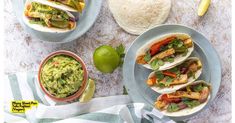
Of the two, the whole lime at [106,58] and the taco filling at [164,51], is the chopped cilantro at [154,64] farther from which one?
the whole lime at [106,58]

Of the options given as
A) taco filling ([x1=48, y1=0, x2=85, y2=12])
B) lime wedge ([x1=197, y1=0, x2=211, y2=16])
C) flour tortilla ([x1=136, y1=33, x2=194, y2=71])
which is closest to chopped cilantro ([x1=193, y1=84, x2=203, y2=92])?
flour tortilla ([x1=136, y1=33, x2=194, y2=71])

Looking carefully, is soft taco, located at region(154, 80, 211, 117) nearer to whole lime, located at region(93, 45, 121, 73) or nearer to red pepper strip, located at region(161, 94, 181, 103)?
red pepper strip, located at region(161, 94, 181, 103)

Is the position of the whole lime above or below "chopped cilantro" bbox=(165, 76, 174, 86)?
above

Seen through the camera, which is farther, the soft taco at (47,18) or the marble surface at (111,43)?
the marble surface at (111,43)

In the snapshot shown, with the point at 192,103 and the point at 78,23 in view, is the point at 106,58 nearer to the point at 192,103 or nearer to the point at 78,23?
the point at 78,23

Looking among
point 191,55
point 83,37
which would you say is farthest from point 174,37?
point 83,37

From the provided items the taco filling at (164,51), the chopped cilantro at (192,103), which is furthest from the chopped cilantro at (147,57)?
the chopped cilantro at (192,103)

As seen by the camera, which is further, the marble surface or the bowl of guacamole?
the marble surface
